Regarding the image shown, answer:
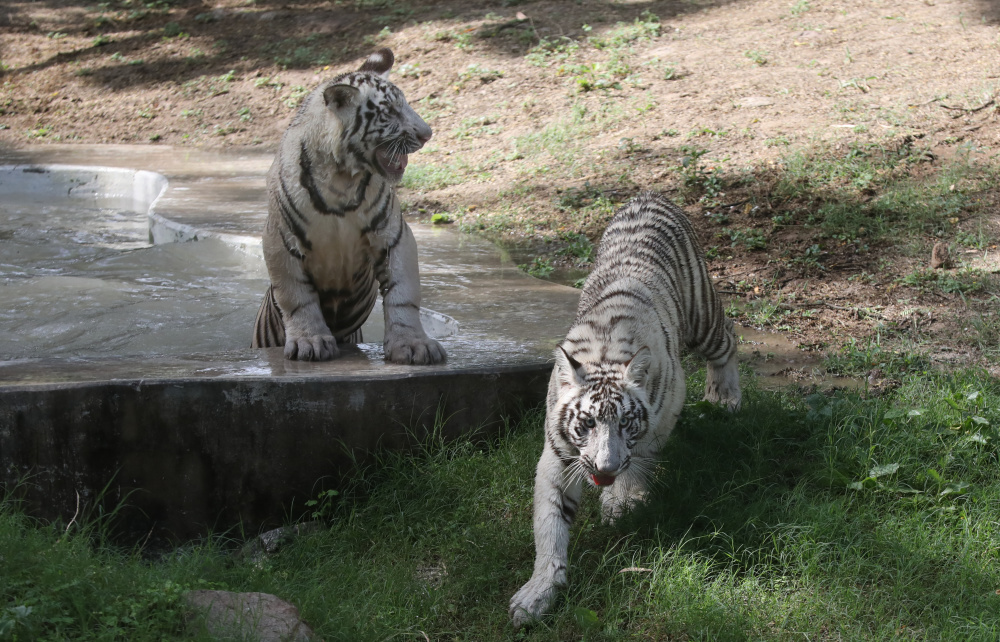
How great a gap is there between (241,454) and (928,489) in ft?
8.82

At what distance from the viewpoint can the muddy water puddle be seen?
4.79 metres

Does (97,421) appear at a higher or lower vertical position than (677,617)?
higher

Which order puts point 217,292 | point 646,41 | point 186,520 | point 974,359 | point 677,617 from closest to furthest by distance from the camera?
point 677,617 → point 186,520 → point 974,359 → point 217,292 → point 646,41

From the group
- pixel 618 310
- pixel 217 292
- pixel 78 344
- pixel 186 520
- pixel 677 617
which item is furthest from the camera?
pixel 217 292

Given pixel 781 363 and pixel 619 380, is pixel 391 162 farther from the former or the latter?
pixel 781 363

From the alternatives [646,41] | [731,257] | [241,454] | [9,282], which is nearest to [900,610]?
[241,454]

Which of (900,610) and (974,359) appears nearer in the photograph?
(900,610)

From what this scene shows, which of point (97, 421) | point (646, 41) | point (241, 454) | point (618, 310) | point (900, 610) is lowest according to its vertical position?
point (900, 610)

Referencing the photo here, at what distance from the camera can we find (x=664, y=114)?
29.4 feet

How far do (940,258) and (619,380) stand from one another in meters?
3.48

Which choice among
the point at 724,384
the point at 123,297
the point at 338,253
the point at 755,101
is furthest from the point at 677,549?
the point at 755,101

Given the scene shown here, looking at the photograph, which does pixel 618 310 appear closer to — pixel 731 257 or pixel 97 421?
pixel 97 421

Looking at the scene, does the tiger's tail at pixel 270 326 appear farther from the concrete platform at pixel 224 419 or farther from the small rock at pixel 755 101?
the small rock at pixel 755 101

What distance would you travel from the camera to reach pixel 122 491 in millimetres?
3711
